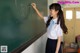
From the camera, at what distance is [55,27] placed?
2.97 m

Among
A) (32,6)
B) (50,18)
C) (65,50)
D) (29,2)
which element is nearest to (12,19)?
(29,2)

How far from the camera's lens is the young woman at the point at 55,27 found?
2910mm

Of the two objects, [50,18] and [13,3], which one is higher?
[13,3]

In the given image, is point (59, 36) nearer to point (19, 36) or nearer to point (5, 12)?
point (19, 36)

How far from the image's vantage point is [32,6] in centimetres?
291

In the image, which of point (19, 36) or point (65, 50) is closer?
point (19, 36)

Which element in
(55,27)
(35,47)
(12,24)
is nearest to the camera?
(12,24)

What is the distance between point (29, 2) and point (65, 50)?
3.48 m

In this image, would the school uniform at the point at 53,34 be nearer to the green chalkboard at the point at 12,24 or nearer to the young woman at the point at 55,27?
the young woman at the point at 55,27

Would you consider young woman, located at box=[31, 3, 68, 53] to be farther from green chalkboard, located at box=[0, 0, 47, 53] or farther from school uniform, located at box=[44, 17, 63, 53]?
green chalkboard, located at box=[0, 0, 47, 53]

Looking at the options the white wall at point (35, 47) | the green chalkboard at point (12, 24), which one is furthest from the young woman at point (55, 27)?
the green chalkboard at point (12, 24)

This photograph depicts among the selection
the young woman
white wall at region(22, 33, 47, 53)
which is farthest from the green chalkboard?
the young woman

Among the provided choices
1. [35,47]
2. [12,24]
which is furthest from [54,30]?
[12,24]

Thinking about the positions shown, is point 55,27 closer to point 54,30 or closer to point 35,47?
point 54,30
